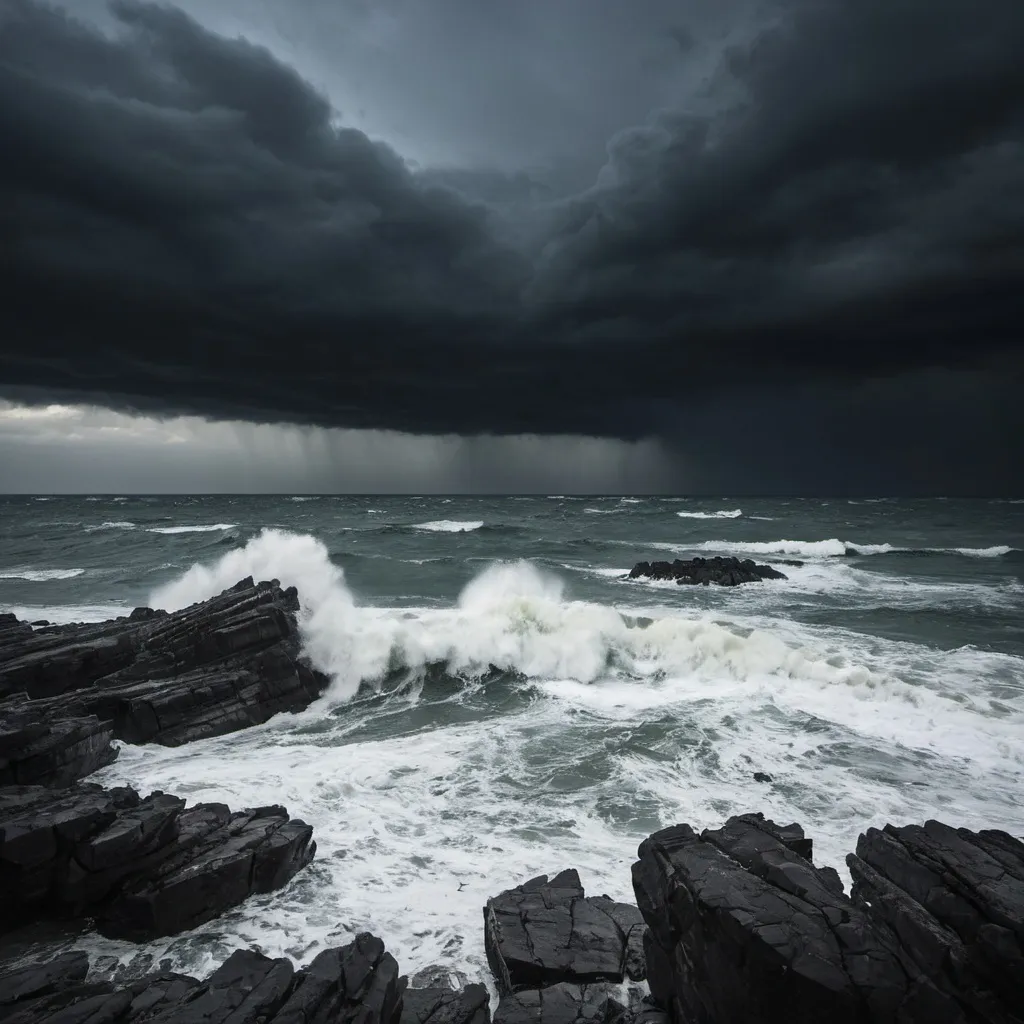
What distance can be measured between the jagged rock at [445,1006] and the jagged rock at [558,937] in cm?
34

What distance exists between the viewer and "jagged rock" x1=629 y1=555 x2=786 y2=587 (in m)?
35.8

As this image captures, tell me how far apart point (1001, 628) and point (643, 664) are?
52.7 feet

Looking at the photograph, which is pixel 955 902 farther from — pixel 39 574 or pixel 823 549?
pixel 823 549

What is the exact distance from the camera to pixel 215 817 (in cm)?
852

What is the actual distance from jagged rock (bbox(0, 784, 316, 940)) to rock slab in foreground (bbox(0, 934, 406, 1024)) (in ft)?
3.91

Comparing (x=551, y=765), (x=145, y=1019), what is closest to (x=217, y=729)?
(x=551, y=765)

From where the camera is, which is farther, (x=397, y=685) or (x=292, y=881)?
(x=397, y=685)

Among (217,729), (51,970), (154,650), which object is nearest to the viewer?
(51,970)

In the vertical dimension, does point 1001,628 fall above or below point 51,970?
below

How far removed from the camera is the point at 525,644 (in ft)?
66.0

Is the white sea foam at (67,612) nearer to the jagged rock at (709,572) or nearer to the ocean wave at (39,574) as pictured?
the ocean wave at (39,574)

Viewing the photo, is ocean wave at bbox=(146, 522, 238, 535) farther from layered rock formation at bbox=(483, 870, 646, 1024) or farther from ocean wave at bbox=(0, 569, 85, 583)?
layered rock formation at bbox=(483, 870, 646, 1024)

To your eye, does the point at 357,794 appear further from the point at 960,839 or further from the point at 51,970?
the point at 960,839

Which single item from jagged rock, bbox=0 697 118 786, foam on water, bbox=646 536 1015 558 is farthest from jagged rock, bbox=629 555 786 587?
jagged rock, bbox=0 697 118 786
